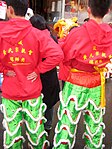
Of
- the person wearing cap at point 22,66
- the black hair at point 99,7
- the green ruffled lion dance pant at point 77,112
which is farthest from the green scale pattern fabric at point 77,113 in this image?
the black hair at point 99,7

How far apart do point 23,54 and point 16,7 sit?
354mm

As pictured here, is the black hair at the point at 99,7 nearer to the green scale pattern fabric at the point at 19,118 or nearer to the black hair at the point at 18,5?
the black hair at the point at 18,5

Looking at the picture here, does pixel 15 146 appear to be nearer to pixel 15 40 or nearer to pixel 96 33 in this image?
pixel 15 40

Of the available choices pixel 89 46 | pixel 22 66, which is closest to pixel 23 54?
pixel 22 66

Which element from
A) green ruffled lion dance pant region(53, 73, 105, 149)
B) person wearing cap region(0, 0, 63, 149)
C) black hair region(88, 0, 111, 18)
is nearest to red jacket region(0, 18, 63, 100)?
person wearing cap region(0, 0, 63, 149)

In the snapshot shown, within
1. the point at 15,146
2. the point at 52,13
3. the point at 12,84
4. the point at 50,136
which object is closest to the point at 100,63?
the point at 12,84

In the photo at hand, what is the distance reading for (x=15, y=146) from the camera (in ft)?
7.07

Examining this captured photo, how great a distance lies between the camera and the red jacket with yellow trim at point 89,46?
6.43 feet

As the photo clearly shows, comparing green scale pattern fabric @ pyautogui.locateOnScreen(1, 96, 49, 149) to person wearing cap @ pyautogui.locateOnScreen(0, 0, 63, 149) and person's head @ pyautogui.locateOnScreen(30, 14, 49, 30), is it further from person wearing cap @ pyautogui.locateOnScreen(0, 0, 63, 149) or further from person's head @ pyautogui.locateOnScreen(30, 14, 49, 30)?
person's head @ pyautogui.locateOnScreen(30, 14, 49, 30)

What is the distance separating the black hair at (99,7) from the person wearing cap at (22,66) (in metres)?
0.40

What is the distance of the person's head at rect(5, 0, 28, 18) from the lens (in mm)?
1879

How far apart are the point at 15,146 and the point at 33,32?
0.97 meters

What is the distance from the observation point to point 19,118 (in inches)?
83.7

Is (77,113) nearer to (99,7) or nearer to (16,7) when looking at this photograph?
(99,7)
